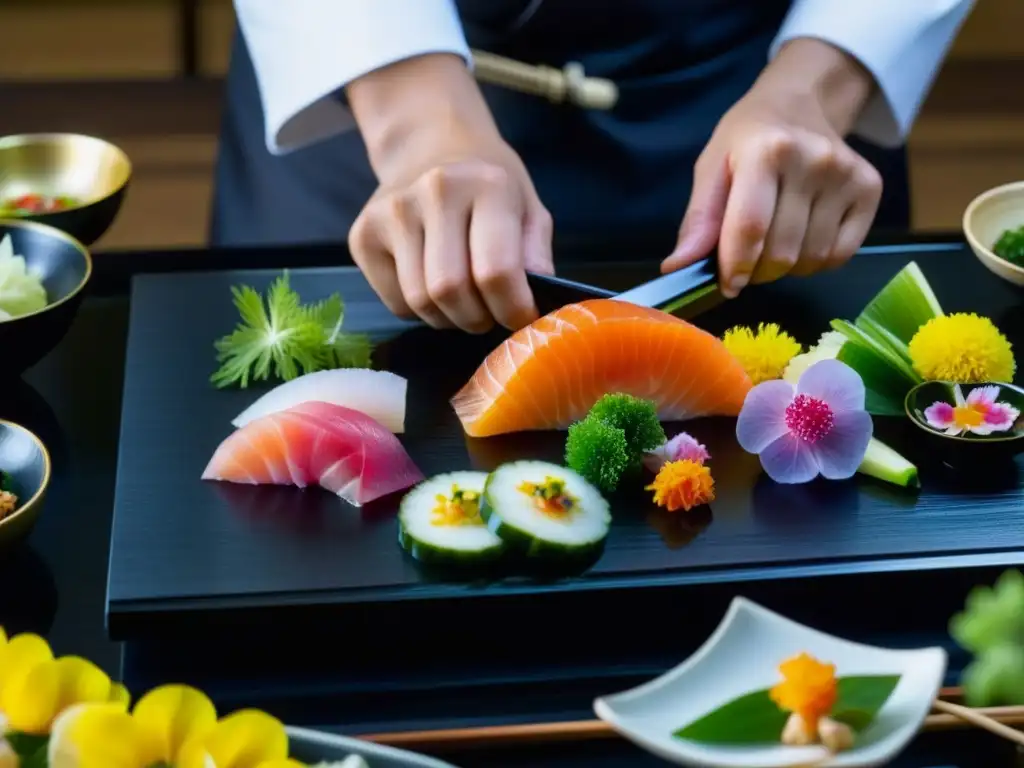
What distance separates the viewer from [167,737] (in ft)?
2.38

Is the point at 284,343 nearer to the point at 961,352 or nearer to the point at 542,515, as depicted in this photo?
the point at 542,515

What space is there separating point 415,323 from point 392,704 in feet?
1.94

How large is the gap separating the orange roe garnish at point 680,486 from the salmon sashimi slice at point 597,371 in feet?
0.53

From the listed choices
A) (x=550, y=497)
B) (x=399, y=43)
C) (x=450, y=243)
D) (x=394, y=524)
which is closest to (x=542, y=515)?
(x=550, y=497)

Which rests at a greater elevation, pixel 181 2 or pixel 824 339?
pixel 181 2

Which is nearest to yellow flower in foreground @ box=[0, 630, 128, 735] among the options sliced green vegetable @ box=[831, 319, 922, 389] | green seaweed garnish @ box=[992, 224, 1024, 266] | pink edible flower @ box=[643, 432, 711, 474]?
pink edible flower @ box=[643, 432, 711, 474]

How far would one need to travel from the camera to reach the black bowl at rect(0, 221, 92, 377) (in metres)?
1.29

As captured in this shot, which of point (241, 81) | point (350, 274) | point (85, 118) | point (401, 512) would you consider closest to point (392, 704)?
point (401, 512)

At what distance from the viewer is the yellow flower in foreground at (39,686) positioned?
73 centimetres

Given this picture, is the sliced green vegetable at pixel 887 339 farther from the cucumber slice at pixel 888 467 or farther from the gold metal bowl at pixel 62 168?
the gold metal bowl at pixel 62 168

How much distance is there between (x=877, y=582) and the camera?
1110 mm

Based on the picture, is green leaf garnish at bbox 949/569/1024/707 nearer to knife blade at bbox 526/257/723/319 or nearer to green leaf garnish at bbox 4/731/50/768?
green leaf garnish at bbox 4/731/50/768

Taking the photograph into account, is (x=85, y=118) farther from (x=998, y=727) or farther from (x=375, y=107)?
(x=998, y=727)

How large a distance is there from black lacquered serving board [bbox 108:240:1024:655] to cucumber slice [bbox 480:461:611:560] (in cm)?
3
